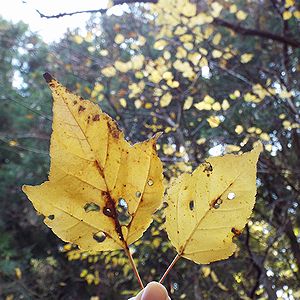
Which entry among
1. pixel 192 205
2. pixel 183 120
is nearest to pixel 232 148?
pixel 183 120

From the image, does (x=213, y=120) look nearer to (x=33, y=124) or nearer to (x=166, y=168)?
(x=166, y=168)

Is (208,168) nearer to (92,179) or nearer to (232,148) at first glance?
(92,179)

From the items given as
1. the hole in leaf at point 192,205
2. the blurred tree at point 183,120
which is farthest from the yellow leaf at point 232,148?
the hole in leaf at point 192,205

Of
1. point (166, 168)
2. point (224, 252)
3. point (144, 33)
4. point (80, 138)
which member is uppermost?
point (144, 33)

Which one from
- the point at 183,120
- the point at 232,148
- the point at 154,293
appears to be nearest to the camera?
the point at 154,293

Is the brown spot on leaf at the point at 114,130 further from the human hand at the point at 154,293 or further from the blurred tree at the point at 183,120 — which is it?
the blurred tree at the point at 183,120

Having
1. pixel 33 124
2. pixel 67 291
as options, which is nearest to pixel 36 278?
pixel 67 291
